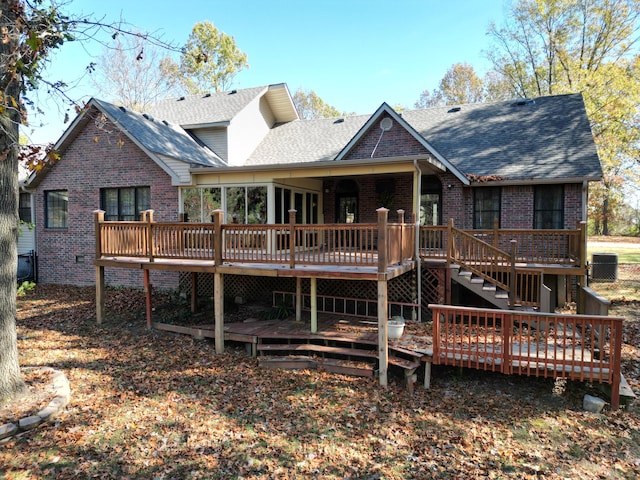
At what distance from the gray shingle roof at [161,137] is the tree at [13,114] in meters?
6.86

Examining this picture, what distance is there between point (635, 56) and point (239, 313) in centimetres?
2824

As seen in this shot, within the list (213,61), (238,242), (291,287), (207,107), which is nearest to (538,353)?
(238,242)

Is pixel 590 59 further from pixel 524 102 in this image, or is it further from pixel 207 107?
pixel 207 107

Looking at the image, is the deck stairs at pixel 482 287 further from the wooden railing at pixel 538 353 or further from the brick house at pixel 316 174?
the wooden railing at pixel 538 353

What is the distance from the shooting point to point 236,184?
1211 cm

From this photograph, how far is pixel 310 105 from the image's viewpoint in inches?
1713

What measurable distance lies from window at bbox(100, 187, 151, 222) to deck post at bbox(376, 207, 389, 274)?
9.25 meters

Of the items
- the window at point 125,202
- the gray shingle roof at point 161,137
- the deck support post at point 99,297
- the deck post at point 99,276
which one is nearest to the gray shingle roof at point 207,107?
the gray shingle roof at point 161,137

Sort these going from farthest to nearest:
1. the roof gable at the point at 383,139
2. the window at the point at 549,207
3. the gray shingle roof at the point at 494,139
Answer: the roof gable at the point at 383,139, the gray shingle roof at the point at 494,139, the window at the point at 549,207

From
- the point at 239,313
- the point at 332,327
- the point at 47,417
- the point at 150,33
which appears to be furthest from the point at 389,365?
the point at 150,33

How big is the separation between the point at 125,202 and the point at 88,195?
1481mm

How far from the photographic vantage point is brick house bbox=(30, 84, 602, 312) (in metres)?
12.1

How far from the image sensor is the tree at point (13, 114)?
5.77m

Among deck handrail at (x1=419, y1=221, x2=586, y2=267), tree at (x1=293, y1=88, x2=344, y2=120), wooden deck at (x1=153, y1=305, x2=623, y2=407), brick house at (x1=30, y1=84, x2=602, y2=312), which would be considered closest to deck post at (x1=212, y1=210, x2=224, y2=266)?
wooden deck at (x1=153, y1=305, x2=623, y2=407)
